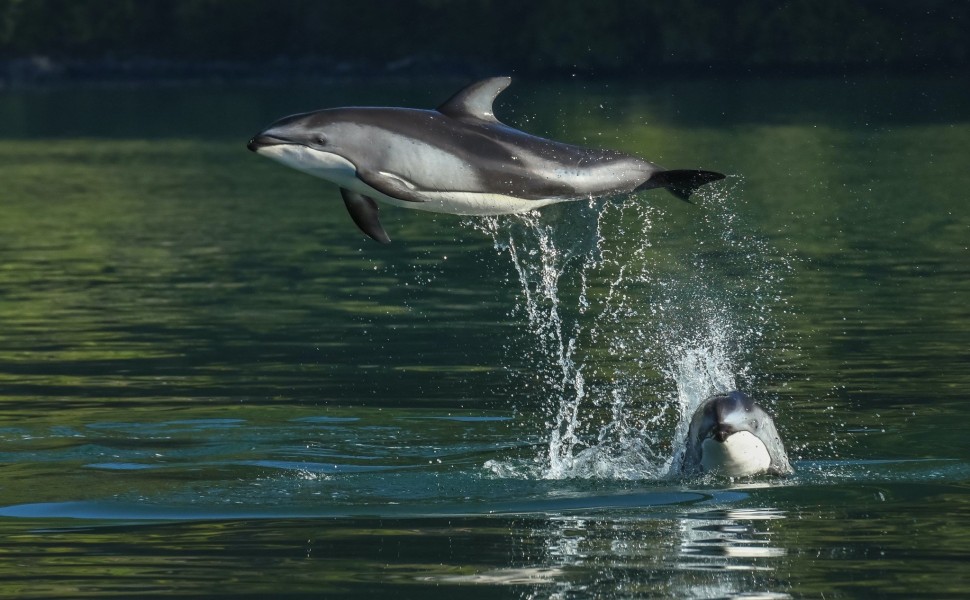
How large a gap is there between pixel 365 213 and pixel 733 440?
10.7 feet

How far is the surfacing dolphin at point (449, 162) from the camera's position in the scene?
37.0ft

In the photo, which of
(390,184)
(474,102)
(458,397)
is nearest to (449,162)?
(390,184)

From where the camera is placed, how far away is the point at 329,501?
13.2m

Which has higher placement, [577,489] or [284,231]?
[284,231]

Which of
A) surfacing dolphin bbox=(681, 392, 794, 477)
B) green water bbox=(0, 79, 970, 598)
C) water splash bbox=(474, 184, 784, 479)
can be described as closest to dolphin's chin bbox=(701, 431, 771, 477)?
surfacing dolphin bbox=(681, 392, 794, 477)

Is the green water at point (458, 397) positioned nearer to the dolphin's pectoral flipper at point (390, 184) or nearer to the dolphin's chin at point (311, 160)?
the dolphin's pectoral flipper at point (390, 184)

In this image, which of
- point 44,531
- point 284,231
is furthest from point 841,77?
point 44,531

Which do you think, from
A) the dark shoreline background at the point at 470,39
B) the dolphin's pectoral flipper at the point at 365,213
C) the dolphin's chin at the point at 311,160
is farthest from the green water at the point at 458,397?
the dark shoreline background at the point at 470,39

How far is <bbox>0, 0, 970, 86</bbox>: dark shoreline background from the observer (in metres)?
95.2

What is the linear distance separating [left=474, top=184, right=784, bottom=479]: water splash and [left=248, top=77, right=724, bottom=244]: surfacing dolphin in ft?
1.39

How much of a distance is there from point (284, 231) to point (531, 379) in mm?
14463

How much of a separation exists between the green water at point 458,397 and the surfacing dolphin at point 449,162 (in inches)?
34.4

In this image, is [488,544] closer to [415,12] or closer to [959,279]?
[959,279]

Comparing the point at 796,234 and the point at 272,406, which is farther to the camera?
the point at 796,234
